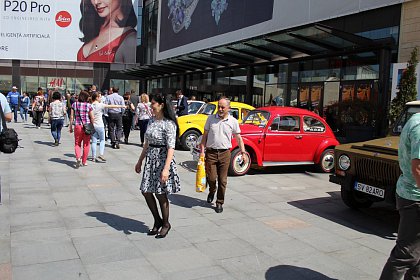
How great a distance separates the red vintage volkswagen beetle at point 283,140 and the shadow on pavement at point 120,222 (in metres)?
A: 3.69

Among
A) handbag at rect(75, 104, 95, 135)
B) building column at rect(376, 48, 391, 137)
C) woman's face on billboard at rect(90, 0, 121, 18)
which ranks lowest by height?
handbag at rect(75, 104, 95, 135)

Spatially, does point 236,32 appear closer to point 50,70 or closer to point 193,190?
point 193,190

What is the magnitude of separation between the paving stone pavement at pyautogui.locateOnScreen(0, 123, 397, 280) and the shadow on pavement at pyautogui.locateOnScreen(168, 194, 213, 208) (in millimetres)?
16

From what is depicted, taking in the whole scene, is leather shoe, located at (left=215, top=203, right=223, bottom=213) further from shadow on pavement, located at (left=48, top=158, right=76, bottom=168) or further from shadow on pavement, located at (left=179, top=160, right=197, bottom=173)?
shadow on pavement, located at (left=48, top=158, right=76, bottom=168)

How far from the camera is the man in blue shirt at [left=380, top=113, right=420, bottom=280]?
299 centimetres

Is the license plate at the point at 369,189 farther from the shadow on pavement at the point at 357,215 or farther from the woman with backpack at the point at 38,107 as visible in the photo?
the woman with backpack at the point at 38,107

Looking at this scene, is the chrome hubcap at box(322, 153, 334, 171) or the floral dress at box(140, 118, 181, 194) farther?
the chrome hubcap at box(322, 153, 334, 171)

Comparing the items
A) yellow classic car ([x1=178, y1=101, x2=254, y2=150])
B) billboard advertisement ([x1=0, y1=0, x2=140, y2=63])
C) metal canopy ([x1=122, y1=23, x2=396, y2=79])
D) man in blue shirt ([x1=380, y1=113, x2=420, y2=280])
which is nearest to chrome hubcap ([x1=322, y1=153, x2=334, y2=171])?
yellow classic car ([x1=178, y1=101, x2=254, y2=150])

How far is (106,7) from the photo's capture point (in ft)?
135

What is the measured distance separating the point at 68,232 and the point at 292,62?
16.2m

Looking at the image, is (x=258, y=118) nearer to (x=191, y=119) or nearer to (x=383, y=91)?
(x=191, y=119)

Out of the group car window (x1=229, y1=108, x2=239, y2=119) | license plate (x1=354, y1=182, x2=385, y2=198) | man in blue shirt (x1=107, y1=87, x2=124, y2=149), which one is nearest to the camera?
license plate (x1=354, y1=182, x2=385, y2=198)

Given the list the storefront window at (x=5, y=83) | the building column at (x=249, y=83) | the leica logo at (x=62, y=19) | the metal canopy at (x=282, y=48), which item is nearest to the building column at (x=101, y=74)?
the leica logo at (x=62, y=19)

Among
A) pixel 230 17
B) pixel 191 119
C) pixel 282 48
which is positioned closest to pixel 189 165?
pixel 191 119
